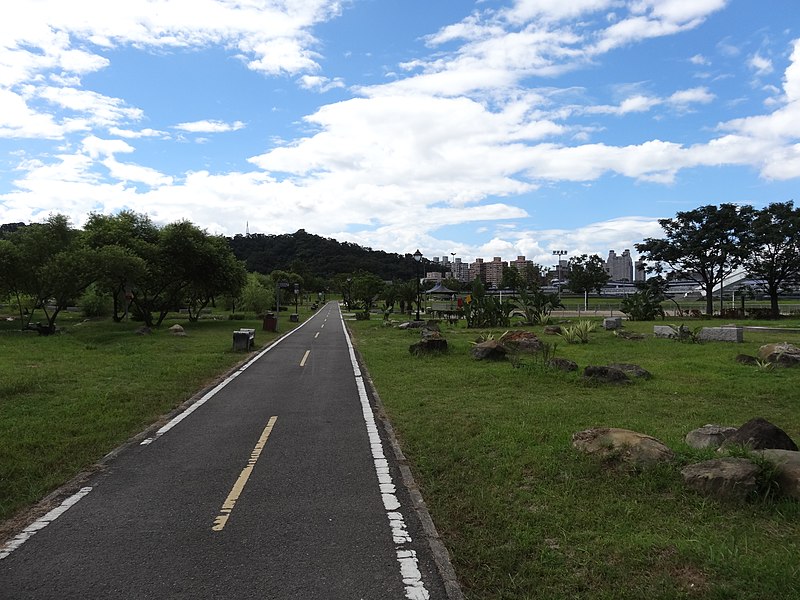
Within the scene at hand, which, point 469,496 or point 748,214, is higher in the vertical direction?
point 748,214

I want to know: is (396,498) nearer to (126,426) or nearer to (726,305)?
(126,426)

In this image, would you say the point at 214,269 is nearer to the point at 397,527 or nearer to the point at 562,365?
the point at 562,365

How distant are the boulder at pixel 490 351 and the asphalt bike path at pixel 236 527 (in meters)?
8.33

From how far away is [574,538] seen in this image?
4570 millimetres

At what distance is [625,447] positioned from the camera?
620cm

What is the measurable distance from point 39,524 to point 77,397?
22.3ft

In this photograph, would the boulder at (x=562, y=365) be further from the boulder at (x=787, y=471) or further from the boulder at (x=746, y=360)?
the boulder at (x=787, y=471)

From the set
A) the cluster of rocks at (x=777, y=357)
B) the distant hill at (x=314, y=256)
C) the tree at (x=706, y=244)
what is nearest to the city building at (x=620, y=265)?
the distant hill at (x=314, y=256)

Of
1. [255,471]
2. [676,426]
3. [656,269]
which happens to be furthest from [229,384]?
[656,269]

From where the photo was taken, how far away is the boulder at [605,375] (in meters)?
12.0

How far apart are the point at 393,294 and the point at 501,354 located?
46.1m

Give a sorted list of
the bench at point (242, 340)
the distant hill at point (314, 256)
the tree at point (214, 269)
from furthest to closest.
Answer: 1. the distant hill at point (314, 256)
2. the tree at point (214, 269)
3. the bench at point (242, 340)

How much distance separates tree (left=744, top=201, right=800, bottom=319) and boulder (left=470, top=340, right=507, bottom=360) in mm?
32220

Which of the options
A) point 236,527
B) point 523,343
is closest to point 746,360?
point 523,343
